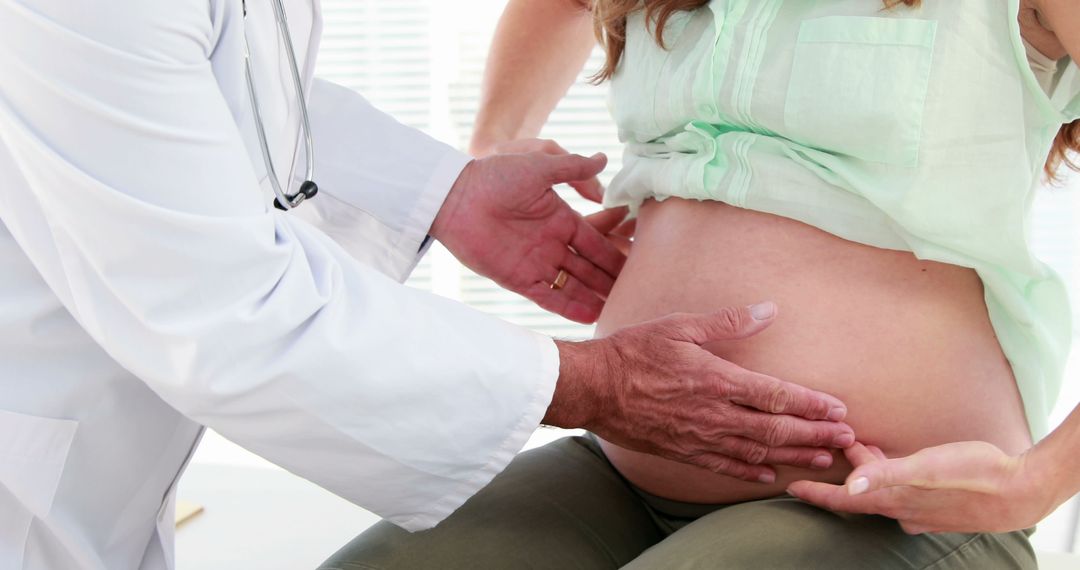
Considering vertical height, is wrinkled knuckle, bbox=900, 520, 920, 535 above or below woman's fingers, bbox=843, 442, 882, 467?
below

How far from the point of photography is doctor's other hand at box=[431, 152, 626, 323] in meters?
1.33

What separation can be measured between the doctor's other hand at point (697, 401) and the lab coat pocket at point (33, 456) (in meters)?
0.45

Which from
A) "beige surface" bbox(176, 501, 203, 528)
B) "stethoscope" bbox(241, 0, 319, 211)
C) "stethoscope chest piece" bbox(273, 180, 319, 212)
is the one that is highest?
"stethoscope" bbox(241, 0, 319, 211)

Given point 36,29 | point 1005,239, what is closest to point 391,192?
point 36,29

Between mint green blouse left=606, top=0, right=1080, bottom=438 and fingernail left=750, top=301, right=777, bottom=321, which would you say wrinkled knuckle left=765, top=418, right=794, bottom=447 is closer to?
fingernail left=750, top=301, right=777, bottom=321

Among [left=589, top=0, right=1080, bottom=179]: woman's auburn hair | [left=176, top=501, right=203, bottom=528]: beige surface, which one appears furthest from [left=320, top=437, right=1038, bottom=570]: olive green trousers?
[left=176, top=501, right=203, bottom=528]: beige surface

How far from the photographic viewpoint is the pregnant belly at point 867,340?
1005mm

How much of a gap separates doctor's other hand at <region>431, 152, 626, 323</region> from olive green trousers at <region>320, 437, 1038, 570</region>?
0.22 meters

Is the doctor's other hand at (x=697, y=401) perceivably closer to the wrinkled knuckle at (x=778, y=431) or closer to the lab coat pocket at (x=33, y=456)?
the wrinkled knuckle at (x=778, y=431)

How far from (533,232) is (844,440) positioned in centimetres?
53

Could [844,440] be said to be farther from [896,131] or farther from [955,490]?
[896,131]

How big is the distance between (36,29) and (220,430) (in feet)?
1.18

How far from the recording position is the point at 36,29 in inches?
30.7

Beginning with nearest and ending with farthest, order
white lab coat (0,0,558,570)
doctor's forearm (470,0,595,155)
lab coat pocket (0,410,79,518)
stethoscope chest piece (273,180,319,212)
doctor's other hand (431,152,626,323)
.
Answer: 1. white lab coat (0,0,558,570)
2. lab coat pocket (0,410,79,518)
3. stethoscope chest piece (273,180,319,212)
4. doctor's other hand (431,152,626,323)
5. doctor's forearm (470,0,595,155)
